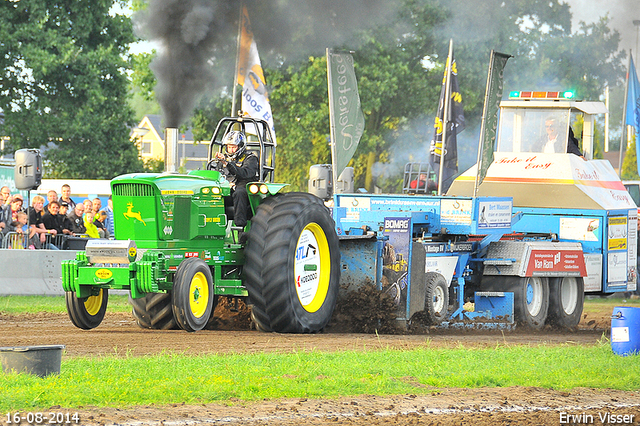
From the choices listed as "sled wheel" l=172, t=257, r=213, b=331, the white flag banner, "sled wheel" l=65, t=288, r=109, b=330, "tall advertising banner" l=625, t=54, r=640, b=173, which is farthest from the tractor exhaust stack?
"tall advertising banner" l=625, t=54, r=640, b=173

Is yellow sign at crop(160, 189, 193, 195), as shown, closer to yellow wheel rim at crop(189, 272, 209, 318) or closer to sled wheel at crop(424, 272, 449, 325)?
yellow wheel rim at crop(189, 272, 209, 318)

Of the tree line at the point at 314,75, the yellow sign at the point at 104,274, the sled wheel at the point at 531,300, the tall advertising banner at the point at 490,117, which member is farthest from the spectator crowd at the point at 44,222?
the sled wheel at the point at 531,300

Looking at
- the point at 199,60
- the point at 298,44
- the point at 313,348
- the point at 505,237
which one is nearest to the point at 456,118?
the point at 298,44

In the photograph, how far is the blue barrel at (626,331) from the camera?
9.21 m

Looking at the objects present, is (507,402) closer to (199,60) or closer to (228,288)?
(228,288)

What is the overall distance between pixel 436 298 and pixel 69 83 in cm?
2182

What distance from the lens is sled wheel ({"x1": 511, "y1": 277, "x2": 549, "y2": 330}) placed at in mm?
13406

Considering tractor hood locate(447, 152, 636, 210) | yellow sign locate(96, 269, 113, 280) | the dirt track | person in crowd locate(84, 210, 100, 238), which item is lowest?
the dirt track

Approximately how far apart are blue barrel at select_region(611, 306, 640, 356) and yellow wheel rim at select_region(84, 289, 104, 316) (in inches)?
208

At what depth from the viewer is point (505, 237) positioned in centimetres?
1412

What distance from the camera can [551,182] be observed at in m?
14.8

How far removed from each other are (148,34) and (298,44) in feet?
19.9

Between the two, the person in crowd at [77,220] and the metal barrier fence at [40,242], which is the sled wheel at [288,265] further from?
the person in crowd at [77,220]

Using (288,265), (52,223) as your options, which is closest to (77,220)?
(52,223)
